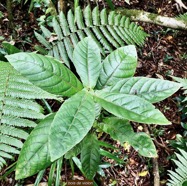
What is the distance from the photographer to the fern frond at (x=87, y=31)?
235 cm

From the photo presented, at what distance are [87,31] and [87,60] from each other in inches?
45.2

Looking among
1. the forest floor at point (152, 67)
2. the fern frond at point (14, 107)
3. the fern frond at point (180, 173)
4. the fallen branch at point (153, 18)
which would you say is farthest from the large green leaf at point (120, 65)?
the fallen branch at point (153, 18)

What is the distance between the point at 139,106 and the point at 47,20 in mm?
2033

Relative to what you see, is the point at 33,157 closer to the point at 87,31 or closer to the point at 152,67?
the point at 87,31

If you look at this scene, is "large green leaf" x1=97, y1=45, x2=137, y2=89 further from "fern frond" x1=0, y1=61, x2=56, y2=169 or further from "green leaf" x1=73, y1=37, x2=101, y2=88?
"fern frond" x1=0, y1=61, x2=56, y2=169

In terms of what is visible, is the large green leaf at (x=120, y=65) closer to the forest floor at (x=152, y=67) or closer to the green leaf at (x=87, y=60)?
the green leaf at (x=87, y=60)

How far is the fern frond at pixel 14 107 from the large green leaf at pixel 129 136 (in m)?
0.57

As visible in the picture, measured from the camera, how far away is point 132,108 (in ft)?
3.66

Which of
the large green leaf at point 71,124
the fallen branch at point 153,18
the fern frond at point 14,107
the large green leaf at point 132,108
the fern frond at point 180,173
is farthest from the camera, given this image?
the fallen branch at point 153,18

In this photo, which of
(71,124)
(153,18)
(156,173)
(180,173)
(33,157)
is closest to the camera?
(71,124)

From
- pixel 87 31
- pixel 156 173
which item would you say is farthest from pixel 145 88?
pixel 156 173

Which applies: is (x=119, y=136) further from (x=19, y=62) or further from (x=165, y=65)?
(x=165, y=65)

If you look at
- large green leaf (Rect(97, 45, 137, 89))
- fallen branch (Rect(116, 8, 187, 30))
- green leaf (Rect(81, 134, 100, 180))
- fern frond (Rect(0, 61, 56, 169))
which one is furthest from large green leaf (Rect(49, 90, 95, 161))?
fallen branch (Rect(116, 8, 187, 30))

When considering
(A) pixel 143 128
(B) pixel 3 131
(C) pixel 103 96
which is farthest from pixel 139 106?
(A) pixel 143 128
